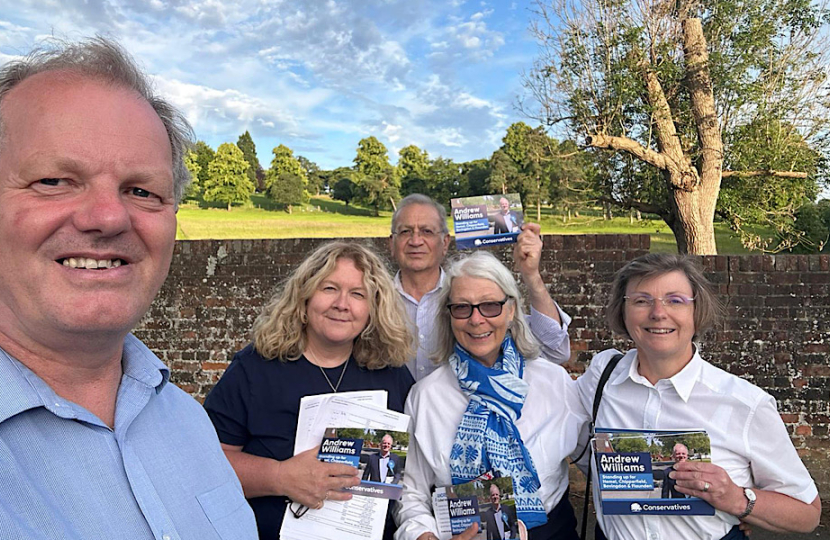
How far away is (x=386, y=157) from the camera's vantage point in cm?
6112

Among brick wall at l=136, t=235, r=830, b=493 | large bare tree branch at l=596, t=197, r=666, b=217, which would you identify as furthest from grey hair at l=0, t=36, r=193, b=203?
large bare tree branch at l=596, t=197, r=666, b=217

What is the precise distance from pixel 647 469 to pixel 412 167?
191ft

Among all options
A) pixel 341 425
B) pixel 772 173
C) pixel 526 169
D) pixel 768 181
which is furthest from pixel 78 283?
pixel 526 169

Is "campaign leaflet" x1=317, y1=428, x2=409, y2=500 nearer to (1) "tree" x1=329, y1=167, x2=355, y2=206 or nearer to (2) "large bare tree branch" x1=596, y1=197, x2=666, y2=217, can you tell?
(2) "large bare tree branch" x1=596, y1=197, x2=666, y2=217

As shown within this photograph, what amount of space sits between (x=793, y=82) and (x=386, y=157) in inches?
2026

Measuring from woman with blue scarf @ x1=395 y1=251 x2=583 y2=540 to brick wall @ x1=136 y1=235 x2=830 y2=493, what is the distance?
3.02 meters

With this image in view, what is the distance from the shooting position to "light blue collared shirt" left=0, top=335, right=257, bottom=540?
3.33ft

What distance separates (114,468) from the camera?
116cm

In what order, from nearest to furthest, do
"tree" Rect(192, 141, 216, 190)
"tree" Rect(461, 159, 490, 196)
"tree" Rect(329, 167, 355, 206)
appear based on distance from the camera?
"tree" Rect(461, 159, 490, 196) < "tree" Rect(192, 141, 216, 190) < "tree" Rect(329, 167, 355, 206)

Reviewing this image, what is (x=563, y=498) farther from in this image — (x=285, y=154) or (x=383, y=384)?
(x=285, y=154)

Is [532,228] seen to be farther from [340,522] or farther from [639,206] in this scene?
[639,206]

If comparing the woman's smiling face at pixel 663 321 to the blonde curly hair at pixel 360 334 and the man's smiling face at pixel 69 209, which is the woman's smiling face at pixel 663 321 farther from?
the man's smiling face at pixel 69 209

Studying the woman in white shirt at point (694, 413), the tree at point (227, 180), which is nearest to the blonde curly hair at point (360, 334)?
the woman in white shirt at point (694, 413)

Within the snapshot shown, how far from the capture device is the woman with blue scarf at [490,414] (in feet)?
7.54
